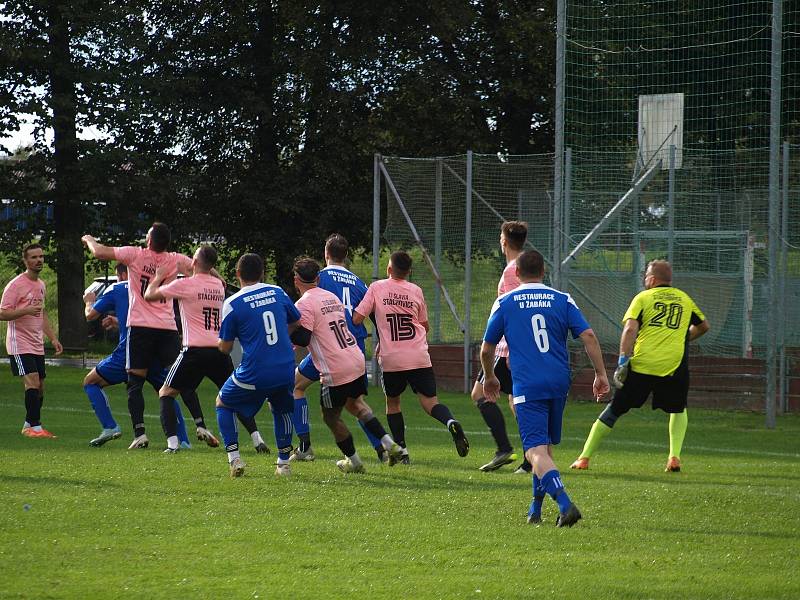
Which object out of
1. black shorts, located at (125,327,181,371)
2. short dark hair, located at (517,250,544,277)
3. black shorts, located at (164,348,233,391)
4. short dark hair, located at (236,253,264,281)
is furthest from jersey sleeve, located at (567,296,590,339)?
black shorts, located at (125,327,181,371)

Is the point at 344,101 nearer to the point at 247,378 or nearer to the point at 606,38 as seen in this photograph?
the point at 606,38

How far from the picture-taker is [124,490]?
977cm

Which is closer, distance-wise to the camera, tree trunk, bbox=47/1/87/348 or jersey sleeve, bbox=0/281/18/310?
jersey sleeve, bbox=0/281/18/310

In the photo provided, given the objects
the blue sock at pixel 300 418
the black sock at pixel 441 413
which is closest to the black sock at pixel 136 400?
the blue sock at pixel 300 418

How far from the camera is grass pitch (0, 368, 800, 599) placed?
648 centimetres

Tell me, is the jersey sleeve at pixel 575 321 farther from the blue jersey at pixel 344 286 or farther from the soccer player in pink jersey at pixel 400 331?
the blue jersey at pixel 344 286

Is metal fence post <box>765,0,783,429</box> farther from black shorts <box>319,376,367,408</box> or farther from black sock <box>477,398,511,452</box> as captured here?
black shorts <box>319,376,367,408</box>

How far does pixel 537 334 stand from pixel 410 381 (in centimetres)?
357

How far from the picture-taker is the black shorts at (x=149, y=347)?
42.5 ft

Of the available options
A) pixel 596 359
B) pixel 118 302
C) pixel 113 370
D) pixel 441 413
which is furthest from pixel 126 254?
pixel 596 359

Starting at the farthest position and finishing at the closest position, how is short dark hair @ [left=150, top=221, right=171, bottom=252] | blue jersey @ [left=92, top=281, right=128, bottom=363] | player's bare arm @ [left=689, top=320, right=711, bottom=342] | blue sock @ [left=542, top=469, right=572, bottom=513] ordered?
1. blue jersey @ [left=92, top=281, right=128, bottom=363]
2. short dark hair @ [left=150, top=221, right=171, bottom=252]
3. player's bare arm @ [left=689, top=320, right=711, bottom=342]
4. blue sock @ [left=542, top=469, right=572, bottom=513]

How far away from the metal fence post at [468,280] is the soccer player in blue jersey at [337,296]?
9108 millimetres

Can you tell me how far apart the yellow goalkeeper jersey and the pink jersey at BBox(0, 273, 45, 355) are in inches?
271

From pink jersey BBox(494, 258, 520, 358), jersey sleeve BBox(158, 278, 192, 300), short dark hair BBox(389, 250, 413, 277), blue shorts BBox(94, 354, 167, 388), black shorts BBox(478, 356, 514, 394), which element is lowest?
blue shorts BBox(94, 354, 167, 388)
